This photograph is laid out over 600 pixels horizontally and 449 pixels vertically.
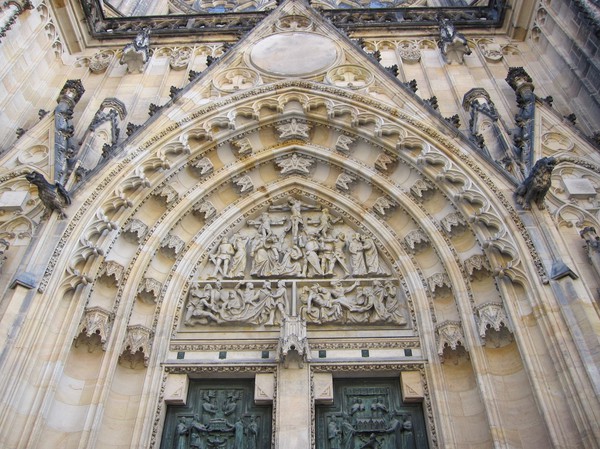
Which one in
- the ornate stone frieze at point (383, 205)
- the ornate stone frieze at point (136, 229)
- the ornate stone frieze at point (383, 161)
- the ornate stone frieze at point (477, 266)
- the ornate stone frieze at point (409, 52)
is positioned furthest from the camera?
the ornate stone frieze at point (409, 52)

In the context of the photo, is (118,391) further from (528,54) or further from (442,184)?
(528,54)

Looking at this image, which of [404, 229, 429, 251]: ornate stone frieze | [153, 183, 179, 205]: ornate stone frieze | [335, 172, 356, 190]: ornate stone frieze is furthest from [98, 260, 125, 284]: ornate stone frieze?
[404, 229, 429, 251]: ornate stone frieze

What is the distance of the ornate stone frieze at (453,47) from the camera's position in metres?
11.1

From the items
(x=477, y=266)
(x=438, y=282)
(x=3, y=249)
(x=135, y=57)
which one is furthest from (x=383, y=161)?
(x=3, y=249)

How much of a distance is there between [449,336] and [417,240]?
1.79 meters

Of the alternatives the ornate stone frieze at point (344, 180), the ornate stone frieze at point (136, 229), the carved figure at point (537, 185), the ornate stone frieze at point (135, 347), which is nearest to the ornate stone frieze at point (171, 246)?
the ornate stone frieze at point (136, 229)

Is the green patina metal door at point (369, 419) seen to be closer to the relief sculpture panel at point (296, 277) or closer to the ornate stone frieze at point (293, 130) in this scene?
the relief sculpture panel at point (296, 277)

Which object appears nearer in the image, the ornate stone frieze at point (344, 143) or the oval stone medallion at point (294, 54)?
the ornate stone frieze at point (344, 143)

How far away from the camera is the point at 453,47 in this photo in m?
11.2

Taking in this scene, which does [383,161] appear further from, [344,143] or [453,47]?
[453,47]

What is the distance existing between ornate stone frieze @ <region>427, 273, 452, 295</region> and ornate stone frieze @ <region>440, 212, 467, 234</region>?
2.30 ft

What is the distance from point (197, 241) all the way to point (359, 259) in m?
2.64

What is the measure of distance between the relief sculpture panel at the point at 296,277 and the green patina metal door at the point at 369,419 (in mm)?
935

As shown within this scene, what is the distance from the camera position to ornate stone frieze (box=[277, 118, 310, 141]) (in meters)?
9.91
